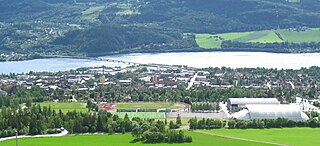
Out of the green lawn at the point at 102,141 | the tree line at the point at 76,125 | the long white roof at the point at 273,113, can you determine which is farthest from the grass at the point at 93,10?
the green lawn at the point at 102,141

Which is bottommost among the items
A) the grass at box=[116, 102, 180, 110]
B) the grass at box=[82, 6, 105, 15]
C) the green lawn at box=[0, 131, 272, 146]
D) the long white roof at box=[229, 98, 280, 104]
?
the green lawn at box=[0, 131, 272, 146]

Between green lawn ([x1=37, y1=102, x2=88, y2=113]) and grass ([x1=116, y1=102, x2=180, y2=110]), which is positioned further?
grass ([x1=116, y1=102, x2=180, y2=110])

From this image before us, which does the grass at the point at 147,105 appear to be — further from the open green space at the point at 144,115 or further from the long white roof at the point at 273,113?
the long white roof at the point at 273,113

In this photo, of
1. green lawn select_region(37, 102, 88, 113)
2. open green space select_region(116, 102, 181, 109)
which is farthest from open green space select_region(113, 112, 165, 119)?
green lawn select_region(37, 102, 88, 113)

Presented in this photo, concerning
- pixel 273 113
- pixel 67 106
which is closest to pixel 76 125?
pixel 67 106

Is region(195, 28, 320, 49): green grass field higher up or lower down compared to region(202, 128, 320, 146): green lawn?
higher up

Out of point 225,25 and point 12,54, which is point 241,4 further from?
point 12,54

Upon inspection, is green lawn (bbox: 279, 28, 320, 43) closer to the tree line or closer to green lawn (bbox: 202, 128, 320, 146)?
green lawn (bbox: 202, 128, 320, 146)
